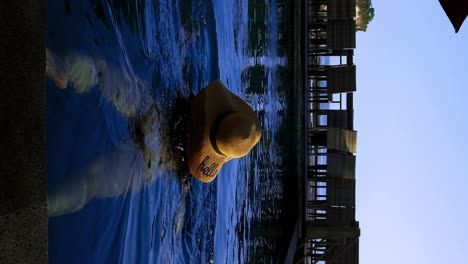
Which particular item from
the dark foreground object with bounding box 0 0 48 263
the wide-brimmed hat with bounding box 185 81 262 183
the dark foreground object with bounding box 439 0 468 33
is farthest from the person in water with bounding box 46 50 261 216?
the dark foreground object with bounding box 439 0 468 33

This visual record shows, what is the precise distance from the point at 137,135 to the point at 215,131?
2.67 ft

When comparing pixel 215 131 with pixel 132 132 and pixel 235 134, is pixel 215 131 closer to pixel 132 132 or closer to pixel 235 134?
pixel 235 134

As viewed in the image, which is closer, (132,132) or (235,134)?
(132,132)

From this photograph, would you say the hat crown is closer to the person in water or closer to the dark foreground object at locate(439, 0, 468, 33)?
the person in water

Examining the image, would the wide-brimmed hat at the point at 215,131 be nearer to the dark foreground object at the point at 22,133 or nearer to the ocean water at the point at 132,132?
the ocean water at the point at 132,132

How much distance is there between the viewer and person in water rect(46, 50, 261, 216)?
234cm

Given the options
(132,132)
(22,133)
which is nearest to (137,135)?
(132,132)

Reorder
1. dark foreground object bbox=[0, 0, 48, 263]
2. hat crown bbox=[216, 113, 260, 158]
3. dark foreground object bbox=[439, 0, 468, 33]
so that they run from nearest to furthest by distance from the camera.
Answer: dark foreground object bbox=[0, 0, 48, 263], dark foreground object bbox=[439, 0, 468, 33], hat crown bbox=[216, 113, 260, 158]

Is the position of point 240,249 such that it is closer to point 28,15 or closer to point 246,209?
point 246,209

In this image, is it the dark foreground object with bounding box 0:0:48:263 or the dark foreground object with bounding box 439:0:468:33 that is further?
the dark foreground object with bounding box 439:0:468:33

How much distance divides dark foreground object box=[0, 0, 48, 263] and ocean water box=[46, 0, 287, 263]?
40 cm

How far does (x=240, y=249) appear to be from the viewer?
689cm

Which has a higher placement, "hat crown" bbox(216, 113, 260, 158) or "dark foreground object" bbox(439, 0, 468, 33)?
"dark foreground object" bbox(439, 0, 468, 33)

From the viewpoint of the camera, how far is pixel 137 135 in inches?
127
